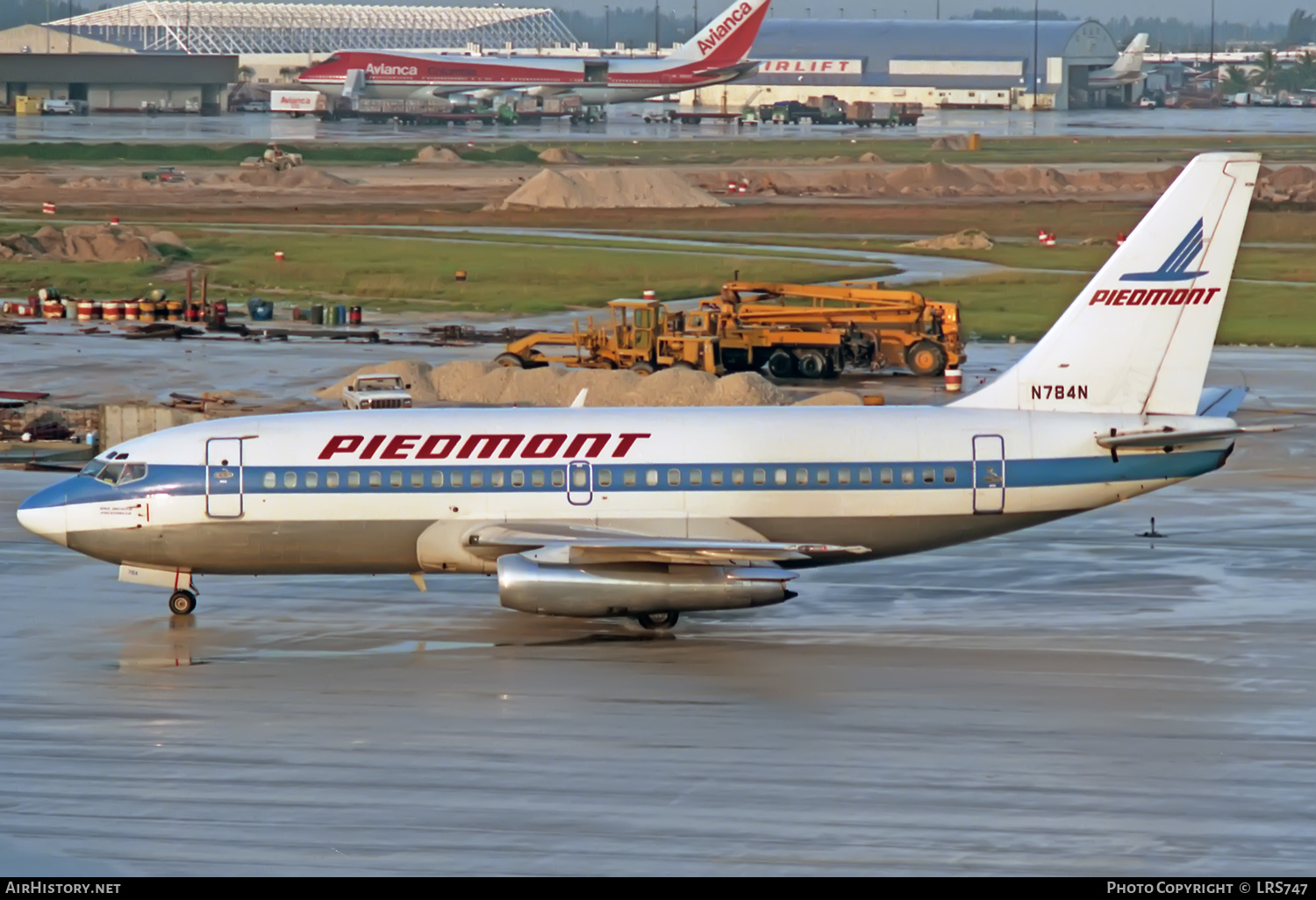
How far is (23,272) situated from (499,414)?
61.6 metres

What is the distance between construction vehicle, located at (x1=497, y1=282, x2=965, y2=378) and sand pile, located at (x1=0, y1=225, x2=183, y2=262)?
3620cm

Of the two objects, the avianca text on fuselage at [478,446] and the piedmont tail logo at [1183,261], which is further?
the piedmont tail logo at [1183,261]

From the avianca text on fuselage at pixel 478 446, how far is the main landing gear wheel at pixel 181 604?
3.90m

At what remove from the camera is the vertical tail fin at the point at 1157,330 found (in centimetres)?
3391

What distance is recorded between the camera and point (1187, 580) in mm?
36438

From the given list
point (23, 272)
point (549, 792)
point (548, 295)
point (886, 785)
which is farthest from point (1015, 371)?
point (23, 272)

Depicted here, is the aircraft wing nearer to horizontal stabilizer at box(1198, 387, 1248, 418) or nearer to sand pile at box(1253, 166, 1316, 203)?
horizontal stabilizer at box(1198, 387, 1248, 418)

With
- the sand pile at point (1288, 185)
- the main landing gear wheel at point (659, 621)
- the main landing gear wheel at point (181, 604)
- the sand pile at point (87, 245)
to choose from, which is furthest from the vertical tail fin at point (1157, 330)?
the sand pile at point (1288, 185)

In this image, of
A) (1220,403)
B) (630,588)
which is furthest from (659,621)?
(1220,403)

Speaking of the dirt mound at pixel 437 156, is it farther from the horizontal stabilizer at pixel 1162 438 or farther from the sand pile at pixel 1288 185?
the horizontal stabilizer at pixel 1162 438

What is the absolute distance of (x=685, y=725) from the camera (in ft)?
87.1

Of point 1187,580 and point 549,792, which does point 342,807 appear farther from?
point 1187,580

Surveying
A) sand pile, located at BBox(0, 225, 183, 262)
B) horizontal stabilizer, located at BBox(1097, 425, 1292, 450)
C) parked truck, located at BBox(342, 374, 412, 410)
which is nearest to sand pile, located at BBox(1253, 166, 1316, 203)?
sand pile, located at BBox(0, 225, 183, 262)
